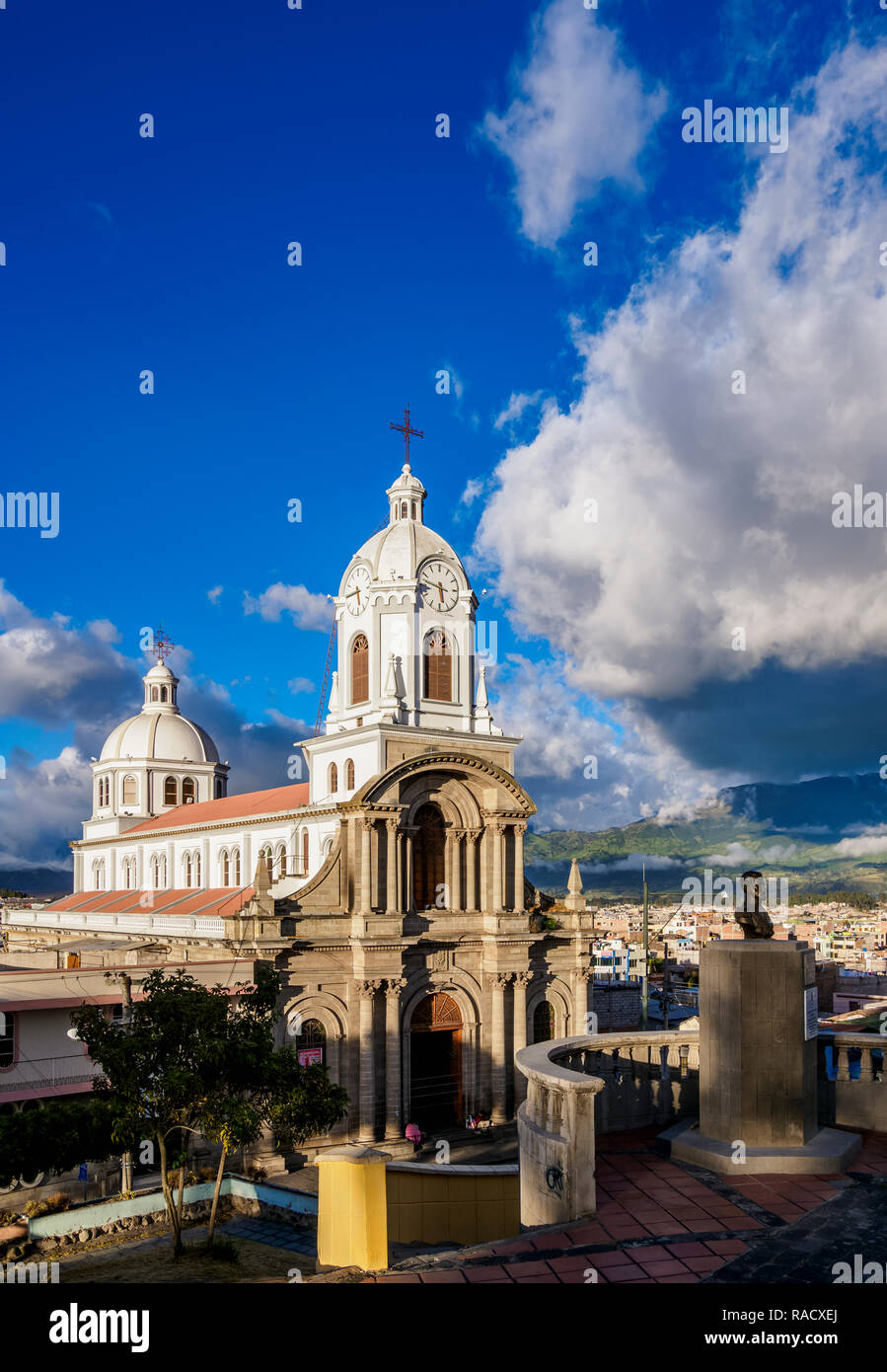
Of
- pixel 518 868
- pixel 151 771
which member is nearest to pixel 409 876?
pixel 518 868

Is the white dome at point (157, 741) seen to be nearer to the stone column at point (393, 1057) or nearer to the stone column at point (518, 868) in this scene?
the stone column at point (518, 868)

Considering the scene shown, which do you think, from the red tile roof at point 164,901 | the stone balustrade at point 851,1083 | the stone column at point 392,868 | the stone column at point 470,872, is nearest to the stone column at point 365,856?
the stone column at point 392,868

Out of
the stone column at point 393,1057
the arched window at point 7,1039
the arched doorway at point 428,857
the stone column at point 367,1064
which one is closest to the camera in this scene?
the arched window at point 7,1039

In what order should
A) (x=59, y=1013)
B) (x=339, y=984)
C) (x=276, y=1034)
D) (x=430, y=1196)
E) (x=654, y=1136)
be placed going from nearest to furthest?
(x=654, y=1136)
(x=430, y=1196)
(x=59, y=1013)
(x=276, y=1034)
(x=339, y=984)

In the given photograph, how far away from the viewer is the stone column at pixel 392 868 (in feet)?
118

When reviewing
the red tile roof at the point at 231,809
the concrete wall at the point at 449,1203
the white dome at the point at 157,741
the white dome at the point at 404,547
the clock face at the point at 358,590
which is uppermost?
the white dome at the point at 404,547

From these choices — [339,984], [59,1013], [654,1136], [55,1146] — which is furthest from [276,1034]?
[654,1136]

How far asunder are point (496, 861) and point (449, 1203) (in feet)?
83.6

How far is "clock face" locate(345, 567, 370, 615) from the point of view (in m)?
42.2

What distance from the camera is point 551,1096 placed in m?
10.2

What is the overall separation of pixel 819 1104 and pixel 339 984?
78.9 feet

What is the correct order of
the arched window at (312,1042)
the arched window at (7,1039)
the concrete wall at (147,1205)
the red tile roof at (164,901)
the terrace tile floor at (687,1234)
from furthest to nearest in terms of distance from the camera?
the red tile roof at (164,901) < the arched window at (312,1042) < the arched window at (7,1039) < the concrete wall at (147,1205) < the terrace tile floor at (687,1234)

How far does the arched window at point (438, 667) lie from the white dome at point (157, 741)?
93.3 feet
